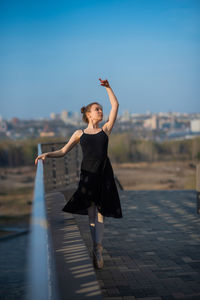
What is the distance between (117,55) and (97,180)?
75.9m

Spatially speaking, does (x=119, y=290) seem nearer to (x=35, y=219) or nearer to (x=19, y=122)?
(x=35, y=219)

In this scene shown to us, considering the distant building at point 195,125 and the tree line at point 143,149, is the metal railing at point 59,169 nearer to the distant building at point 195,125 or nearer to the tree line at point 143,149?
the tree line at point 143,149

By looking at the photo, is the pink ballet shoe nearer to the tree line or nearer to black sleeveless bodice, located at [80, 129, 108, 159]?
black sleeveless bodice, located at [80, 129, 108, 159]

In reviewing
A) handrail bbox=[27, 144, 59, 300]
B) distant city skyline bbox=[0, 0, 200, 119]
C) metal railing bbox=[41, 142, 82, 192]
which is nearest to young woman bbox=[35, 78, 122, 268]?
handrail bbox=[27, 144, 59, 300]

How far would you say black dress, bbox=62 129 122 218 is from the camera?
3152 mm

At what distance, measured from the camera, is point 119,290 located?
2.91m

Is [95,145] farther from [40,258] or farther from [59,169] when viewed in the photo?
[59,169]

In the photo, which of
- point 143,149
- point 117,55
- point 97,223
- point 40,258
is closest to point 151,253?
point 97,223

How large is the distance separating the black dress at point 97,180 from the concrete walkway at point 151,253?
22.7 inches

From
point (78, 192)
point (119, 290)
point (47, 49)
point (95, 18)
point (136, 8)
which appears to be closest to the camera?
point (119, 290)

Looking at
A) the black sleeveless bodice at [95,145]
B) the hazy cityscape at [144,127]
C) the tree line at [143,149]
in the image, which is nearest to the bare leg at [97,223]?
the black sleeveless bodice at [95,145]

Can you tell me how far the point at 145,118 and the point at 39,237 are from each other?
54537 mm

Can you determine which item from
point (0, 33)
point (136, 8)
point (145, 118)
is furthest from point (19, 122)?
point (0, 33)

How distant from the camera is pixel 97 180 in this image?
10.4 feet
